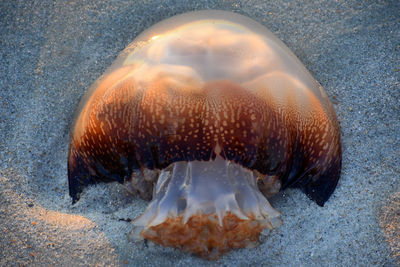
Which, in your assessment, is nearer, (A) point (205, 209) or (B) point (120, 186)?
(A) point (205, 209)

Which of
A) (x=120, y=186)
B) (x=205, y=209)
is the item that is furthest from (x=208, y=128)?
(x=120, y=186)

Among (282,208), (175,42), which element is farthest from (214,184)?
(175,42)

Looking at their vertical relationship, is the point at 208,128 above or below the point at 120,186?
above

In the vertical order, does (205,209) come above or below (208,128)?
below

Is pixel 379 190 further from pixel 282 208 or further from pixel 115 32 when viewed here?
pixel 115 32

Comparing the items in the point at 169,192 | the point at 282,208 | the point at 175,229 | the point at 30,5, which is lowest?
the point at 282,208

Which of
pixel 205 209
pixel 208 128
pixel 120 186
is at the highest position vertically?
pixel 208 128

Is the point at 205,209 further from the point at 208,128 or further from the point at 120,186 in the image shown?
the point at 120,186
